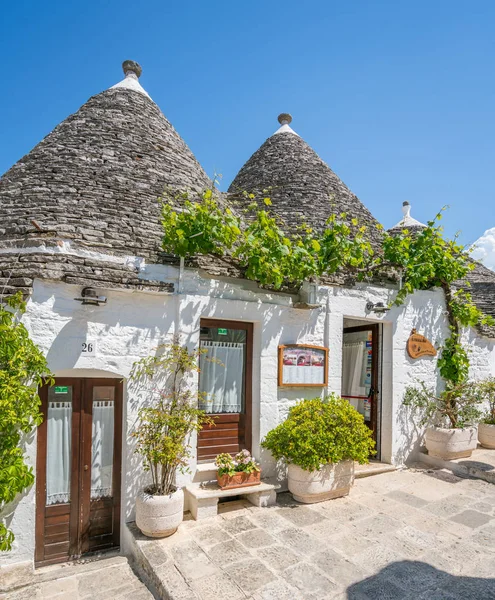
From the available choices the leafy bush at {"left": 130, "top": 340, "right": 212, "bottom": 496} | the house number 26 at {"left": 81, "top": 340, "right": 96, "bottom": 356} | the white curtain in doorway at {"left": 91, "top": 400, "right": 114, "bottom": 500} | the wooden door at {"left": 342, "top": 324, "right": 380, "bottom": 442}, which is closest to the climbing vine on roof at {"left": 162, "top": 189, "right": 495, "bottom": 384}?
the wooden door at {"left": 342, "top": 324, "right": 380, "bottom": 442}

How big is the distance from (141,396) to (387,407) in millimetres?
4827

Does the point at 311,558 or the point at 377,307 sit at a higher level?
the point at 377,307

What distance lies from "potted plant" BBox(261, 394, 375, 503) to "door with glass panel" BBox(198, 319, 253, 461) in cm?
54

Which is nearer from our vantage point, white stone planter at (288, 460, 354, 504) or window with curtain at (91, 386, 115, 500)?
window with curtain at (91, 386, 115, 500)

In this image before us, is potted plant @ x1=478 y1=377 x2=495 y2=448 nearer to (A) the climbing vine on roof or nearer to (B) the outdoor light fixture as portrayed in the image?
(A) the climbing vine on roof

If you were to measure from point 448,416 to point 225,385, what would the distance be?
15.6 feet

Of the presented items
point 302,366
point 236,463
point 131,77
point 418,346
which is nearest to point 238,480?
point 236,463

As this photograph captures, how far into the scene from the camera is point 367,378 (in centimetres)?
848

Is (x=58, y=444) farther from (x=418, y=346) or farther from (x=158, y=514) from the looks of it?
(x=418, y=346)

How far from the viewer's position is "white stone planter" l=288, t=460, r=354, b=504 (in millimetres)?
5832

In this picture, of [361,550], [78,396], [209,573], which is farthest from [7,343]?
[361,550]

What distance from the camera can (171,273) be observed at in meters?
5.75

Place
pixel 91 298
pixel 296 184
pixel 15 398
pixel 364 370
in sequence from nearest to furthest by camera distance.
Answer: pixel 15 398, pixel 91 298, pixel 364 370, pixel 296 184

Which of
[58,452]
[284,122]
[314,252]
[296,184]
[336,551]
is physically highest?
[284,122]
